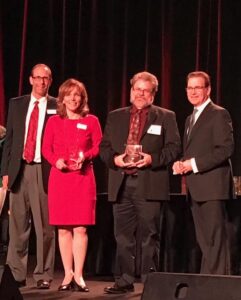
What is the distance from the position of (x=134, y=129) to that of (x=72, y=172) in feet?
1.63

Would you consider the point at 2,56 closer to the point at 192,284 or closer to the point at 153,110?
the point at 153,110

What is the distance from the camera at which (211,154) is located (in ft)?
14.3

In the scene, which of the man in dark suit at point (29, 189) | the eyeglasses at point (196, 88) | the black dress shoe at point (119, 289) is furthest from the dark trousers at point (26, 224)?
the eyeglasses at point (196, 88)

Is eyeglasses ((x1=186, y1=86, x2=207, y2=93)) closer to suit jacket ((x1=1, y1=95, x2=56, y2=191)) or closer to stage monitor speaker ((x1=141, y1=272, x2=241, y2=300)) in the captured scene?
suit jacket ((x1=1, y1=95, x2=56, y2=191))

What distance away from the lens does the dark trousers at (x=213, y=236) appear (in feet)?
14.3

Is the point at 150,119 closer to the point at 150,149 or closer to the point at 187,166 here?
the point at 150,149

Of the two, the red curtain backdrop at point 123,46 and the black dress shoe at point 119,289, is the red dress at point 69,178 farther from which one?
the red curtain backdrop at point 123,46

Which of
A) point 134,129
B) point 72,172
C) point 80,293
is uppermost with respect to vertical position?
point 134,129

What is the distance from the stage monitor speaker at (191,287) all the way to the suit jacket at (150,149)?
7.49 feet

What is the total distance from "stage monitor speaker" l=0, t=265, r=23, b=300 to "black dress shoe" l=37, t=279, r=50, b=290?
2.28 meters

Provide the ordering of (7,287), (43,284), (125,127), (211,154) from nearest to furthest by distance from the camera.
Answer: (7,287)
(211,154)
(125,127)
(43,284)

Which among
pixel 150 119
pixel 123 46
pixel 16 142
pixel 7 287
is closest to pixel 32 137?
pixel 16 142

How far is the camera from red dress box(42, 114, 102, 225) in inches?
183

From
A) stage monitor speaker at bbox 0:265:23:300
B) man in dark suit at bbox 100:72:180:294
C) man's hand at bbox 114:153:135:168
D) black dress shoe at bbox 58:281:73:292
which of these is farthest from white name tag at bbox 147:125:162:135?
stage monitor speaker at bbox 0:265:23:300
